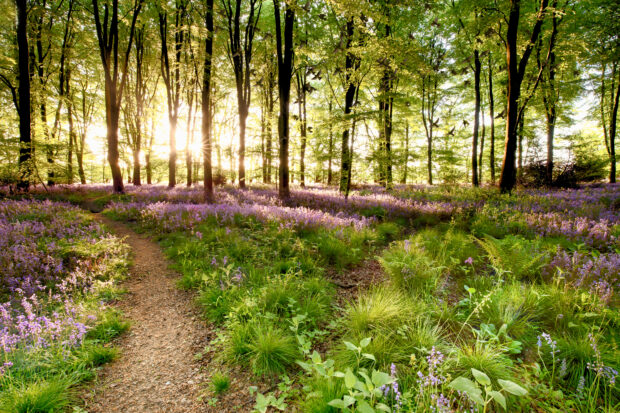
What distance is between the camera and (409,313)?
2918mm

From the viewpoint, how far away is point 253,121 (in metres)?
27.0

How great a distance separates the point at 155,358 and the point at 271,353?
137 centimetres

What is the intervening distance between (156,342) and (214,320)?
69 cm

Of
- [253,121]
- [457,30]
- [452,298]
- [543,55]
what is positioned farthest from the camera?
[253,121]

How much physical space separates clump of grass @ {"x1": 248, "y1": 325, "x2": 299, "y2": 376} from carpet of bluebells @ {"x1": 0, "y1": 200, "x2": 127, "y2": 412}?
156 centimetres

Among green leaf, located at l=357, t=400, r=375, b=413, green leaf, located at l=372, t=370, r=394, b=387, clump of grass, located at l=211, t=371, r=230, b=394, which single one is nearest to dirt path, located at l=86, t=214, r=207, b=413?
clump of grass, located at l=211, t=371, r=230, b=394

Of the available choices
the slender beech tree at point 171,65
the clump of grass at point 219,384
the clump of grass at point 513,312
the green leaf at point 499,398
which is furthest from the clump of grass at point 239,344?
the slender beech tree at point 171,65

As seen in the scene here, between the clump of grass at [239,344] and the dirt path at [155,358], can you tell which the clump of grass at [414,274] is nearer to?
the clump of grass at [239,344]

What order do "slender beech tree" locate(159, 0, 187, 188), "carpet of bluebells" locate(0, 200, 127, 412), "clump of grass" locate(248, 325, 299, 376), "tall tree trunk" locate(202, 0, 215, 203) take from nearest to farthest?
"carpet of bluebells" locate(0, 200, 127, 412), "clump of grass" locate(248, 325, 299, 376), "tall tree trunk" locate(202, 0, 215, 203), "slender beech tree" locate(159, 0, 187, 188)

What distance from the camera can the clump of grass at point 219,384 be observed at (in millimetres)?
2336

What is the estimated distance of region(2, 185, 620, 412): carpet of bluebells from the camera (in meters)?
1.91

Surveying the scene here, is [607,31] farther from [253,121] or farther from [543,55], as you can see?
[253,121]

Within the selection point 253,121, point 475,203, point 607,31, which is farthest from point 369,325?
point 253,121

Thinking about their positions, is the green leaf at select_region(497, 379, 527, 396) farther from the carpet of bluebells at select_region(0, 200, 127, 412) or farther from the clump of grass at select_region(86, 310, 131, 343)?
the clump of grass at select_region(86, 310, 131, 343)
